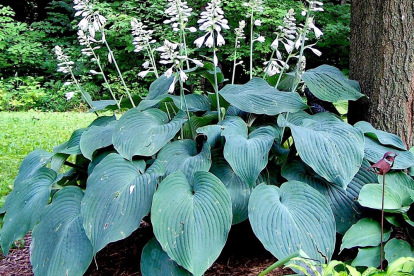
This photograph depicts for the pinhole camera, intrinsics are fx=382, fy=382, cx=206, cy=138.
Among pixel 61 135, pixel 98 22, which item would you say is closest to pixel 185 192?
pixel 98 22

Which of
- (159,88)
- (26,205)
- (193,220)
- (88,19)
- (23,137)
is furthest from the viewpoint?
(23,137)

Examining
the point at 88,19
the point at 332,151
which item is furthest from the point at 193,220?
the point at 88,19

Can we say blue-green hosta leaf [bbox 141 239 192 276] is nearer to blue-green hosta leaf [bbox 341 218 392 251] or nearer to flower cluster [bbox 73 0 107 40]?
blue-green hosta leaf [bbox 341 218 392 251]

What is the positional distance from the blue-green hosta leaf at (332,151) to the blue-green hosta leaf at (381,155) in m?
0.17

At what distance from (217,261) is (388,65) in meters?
1.50

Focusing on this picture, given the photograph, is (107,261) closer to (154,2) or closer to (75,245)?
(75,245)

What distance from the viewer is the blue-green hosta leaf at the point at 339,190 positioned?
6.00 ft

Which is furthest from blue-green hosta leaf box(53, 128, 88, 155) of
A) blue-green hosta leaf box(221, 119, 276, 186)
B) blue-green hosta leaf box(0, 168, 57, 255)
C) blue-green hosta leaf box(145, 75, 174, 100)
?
blue-green hosta leaf box(221, 119, 276, 186)

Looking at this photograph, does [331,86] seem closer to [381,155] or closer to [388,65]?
[388,65]

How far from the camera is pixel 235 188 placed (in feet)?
5.98

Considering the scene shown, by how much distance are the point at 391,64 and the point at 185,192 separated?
1.46 m

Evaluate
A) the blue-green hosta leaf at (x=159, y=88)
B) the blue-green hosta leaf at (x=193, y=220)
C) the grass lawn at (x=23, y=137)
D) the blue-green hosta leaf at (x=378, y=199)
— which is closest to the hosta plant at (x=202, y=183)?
the blue-green hosta leaf at (x=193, y=220)

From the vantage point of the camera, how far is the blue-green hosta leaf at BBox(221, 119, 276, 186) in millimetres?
1704

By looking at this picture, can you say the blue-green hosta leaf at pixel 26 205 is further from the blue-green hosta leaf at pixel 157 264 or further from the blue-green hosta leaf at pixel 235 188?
the blue-green hosta leaf at pixel 235 188
